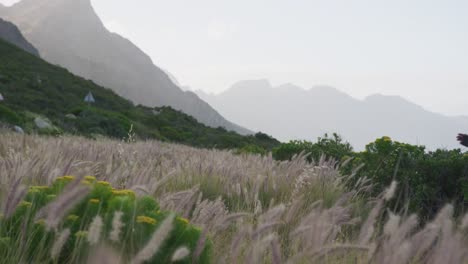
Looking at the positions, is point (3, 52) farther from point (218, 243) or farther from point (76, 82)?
point (218, 243)

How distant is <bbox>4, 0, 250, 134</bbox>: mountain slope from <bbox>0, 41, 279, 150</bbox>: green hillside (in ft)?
254

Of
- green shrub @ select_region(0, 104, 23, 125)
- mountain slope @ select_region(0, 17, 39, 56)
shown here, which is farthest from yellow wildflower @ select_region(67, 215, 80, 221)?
mountain slope @ select_region(0, 17, 39, 56)

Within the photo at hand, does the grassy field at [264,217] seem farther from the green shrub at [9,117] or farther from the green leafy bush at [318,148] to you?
the green shrub at [9,117]

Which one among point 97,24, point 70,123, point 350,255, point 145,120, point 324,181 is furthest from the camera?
point 97,24

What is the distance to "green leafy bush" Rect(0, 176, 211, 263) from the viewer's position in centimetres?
164

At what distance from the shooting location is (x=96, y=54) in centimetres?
15375

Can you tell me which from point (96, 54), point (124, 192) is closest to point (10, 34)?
point (124, 192)

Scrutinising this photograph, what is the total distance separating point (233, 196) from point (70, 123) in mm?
17715

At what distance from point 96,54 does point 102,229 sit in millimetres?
160901

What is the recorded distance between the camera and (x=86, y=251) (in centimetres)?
164


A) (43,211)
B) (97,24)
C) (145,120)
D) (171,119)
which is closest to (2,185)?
(43,211)

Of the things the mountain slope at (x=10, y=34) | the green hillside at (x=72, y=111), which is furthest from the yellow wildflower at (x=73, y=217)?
the mountain slope at (x=10, y=34)

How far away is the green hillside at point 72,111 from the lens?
63.4 ft

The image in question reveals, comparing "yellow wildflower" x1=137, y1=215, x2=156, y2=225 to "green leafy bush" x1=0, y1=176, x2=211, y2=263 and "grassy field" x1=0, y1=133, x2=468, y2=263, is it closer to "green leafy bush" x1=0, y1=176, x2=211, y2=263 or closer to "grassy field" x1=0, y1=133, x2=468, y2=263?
"green leafy bush" x1=0, y1=176, x2=211, y2=263
